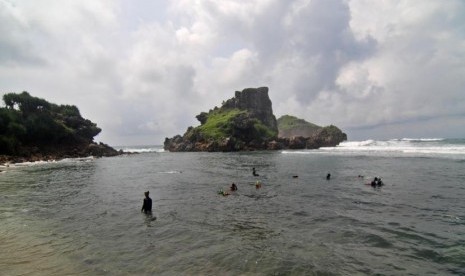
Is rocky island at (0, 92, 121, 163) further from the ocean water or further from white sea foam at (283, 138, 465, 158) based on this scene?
white sea foam at (283, 138, 465, 158)

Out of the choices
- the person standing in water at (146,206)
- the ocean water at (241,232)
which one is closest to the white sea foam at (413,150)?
the ocean water at (241,232)

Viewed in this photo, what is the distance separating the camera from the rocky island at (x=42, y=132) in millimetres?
92438

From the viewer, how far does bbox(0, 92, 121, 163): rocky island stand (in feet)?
303

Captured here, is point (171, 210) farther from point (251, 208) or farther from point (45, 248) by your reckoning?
point (45, 248)

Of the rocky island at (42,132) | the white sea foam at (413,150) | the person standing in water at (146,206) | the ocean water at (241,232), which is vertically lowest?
the ocean water at (241,232)

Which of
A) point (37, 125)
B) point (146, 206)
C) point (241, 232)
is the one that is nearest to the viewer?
point (241, 232)

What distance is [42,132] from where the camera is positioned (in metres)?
107

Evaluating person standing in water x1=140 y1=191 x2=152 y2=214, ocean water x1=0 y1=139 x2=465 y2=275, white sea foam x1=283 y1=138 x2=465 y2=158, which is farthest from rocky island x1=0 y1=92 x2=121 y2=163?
white sea foam x1=283 y1=138 x2=465 y2=158

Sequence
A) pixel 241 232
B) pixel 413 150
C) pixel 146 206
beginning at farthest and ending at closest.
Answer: pixel 413 150, pixel 146 206, pixel 241 232

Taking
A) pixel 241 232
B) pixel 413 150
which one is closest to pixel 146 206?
pixel 241 232

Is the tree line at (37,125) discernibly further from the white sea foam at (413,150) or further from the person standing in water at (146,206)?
→ the white sea foam at (413,150)

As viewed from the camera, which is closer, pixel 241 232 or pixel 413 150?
pixel 241 232

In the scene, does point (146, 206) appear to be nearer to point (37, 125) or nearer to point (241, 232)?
point (241, 232)

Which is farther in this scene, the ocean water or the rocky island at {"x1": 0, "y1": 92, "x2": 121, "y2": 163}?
the rocky island at {"x1": 0, "y1": 92, "x2": 121, "y2": 163}
